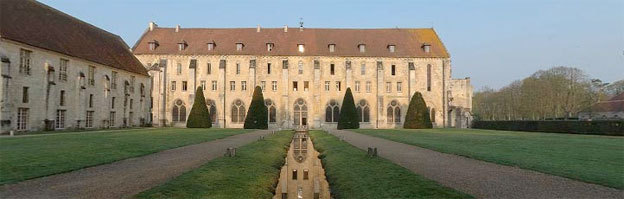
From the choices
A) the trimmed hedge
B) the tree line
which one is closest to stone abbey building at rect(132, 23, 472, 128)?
the trimmed hedge

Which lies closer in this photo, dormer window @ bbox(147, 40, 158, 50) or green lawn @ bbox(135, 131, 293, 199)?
green lawn @ bbox(135, 131, 293, 199)

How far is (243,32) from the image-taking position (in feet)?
185

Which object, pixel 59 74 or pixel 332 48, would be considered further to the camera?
pixel 332 48

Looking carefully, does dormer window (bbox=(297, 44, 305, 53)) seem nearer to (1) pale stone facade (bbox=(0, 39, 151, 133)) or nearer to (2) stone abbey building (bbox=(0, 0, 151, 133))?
(2) stone abbey building (bbox=(0, 0, 151, 133))

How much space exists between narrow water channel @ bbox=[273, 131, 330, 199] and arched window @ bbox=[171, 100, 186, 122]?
3820 cm

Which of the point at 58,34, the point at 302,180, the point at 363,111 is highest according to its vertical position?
the point at 58,34

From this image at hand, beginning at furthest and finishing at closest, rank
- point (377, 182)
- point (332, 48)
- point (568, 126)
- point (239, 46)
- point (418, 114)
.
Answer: point (332, 48)
point (239, 46)
point (418, 114)
point (568, 126)
point (377, 182)

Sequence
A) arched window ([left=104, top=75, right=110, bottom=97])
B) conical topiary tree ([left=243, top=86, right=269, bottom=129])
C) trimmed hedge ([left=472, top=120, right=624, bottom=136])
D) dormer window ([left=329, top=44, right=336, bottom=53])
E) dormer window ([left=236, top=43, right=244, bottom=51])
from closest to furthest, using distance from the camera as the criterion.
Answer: trimmed hedge ([left=472, top=120, right=624, bottom=136]) → arched window ([left=104, top=75, right=110, bottom=97]) → conical topiary tree ([left=243, top=86, right=269, bottom=129]) → dormer window ([left=236, top=43, right=244, bottom=51]) → dormer window ([left=329, top=44, right=336, bottom=53])

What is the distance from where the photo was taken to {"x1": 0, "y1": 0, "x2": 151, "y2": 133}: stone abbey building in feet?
91.9

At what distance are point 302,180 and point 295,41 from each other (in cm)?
4436

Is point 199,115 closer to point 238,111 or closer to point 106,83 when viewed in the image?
point 238,111

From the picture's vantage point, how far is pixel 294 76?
53.5 m

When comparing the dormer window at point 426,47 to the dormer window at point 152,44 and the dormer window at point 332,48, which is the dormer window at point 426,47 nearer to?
the dormer window at point 332,48

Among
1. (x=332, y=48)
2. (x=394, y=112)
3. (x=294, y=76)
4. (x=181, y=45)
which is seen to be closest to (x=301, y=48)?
(x=294, y=76)
